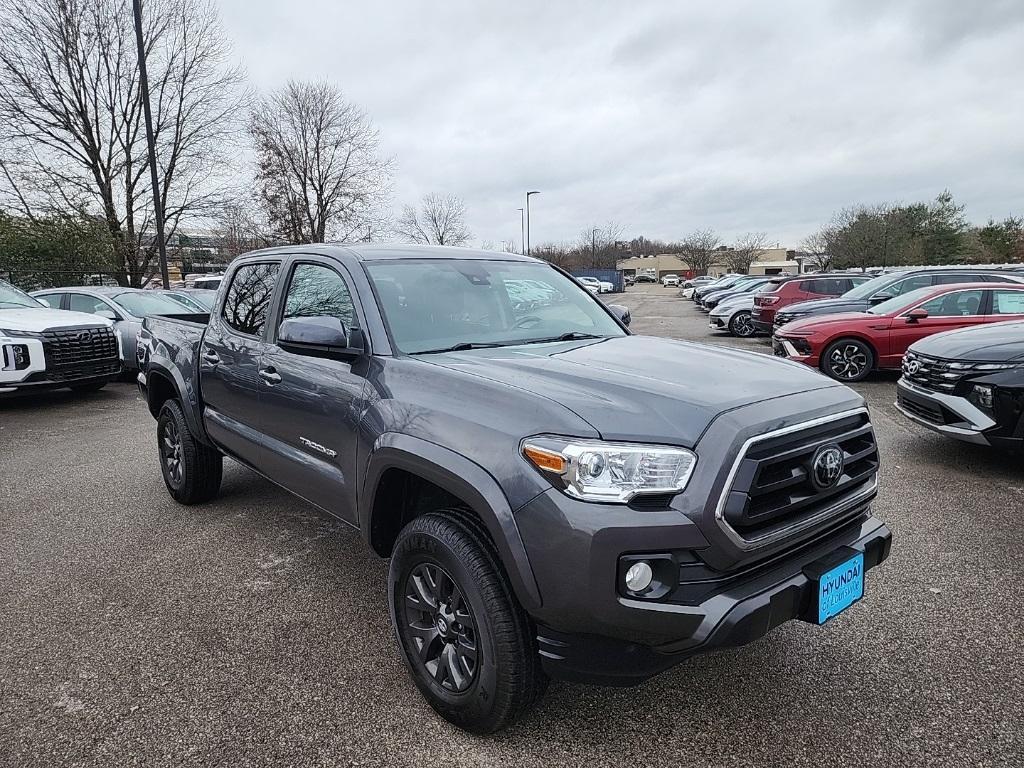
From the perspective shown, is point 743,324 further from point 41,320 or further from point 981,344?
point 41,320

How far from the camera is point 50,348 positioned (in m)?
8.31

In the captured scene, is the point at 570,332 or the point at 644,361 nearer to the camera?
the point at 644,361

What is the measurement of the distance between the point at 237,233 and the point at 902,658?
39.1 m

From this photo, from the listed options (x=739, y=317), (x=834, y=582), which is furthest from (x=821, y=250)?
(x=834, y=582)

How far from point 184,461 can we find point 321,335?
2506 millimetres

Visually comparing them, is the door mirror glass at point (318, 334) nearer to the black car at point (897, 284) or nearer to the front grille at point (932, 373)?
the front grille at point (932, 373)

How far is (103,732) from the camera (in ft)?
7.70

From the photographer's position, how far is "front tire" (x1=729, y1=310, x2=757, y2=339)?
1769 cm

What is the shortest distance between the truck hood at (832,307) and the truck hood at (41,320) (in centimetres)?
1208

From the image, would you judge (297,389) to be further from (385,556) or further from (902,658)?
(902,658)

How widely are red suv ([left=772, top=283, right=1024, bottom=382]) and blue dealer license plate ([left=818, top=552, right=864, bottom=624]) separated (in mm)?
8285

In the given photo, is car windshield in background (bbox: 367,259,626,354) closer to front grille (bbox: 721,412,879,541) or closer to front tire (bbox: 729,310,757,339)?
front grille (bbox: 721,412,879,541)

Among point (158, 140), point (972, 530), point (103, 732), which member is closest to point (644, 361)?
point (103, 732)

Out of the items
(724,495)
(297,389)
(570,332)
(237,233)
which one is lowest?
(724,495)
